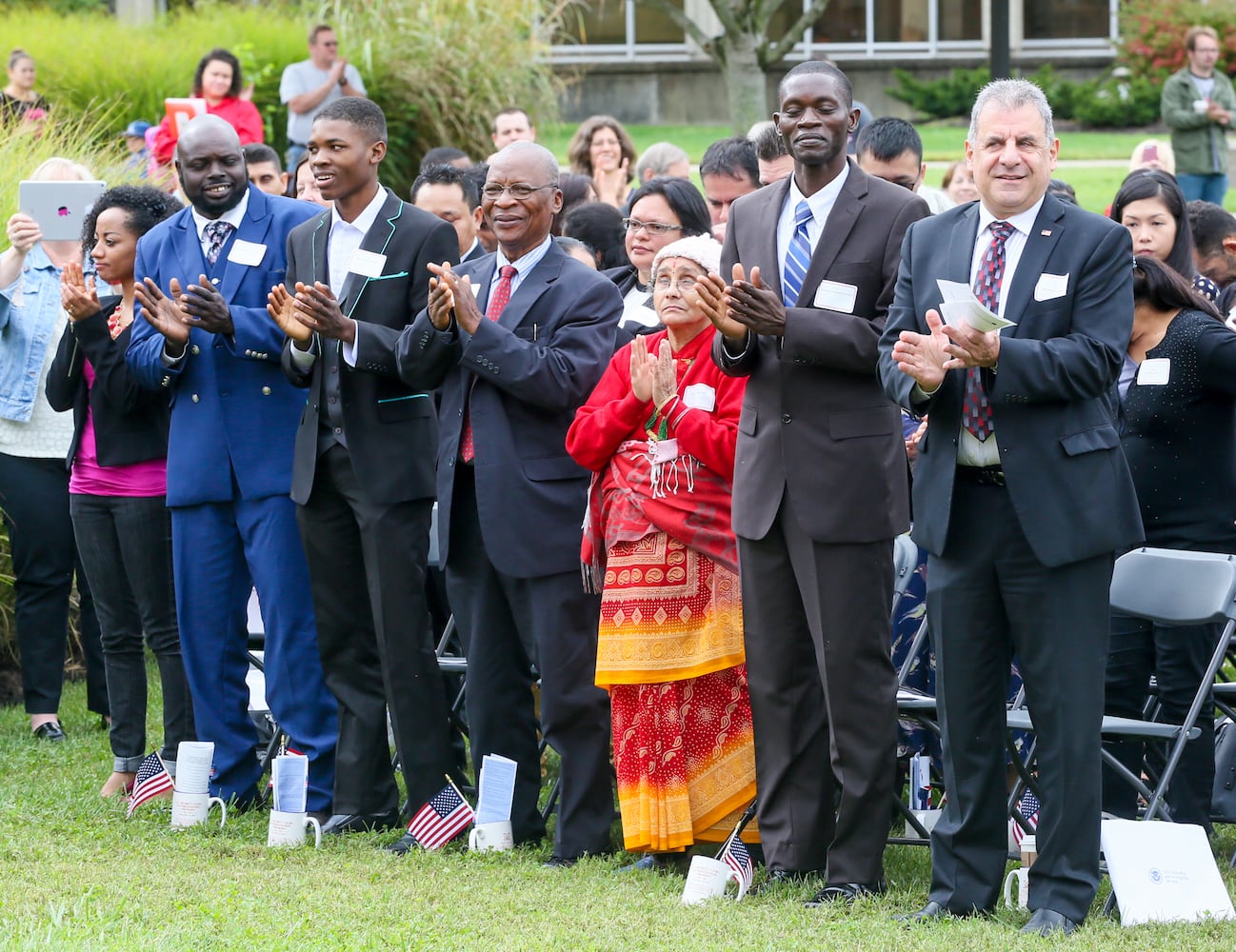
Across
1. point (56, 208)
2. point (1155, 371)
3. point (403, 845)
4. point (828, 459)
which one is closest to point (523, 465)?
point (828, 459)

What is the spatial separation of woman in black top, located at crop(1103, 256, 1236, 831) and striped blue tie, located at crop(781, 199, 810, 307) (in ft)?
4.59

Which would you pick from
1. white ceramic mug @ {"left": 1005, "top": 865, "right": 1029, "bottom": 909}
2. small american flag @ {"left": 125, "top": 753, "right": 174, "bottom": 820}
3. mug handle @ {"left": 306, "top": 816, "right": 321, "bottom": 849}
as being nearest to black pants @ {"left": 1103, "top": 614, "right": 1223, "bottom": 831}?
white ceramic mug @ {"left": 1005, "top": 865, "right": 1029, "bottom": 909}

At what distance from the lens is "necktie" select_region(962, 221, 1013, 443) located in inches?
193

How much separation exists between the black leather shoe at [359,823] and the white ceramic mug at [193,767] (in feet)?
1.61

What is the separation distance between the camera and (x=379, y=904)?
209 inches

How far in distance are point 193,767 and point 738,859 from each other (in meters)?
2.19

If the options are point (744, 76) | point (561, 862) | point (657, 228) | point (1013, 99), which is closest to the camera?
point (1013, 99)

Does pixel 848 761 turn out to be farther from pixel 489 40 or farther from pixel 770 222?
pixel 489 40

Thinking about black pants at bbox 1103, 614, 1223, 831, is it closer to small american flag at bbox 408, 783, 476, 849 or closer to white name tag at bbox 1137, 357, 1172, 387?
white name tag at bbox 1137, 357, 1172, 387

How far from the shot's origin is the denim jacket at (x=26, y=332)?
26.7 ft

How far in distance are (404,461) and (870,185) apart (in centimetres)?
198

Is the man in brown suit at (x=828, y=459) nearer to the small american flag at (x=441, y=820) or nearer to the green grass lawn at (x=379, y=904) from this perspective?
the green grass lawn at (x=379, y=904)

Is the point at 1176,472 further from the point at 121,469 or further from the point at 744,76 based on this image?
the point at 744,76

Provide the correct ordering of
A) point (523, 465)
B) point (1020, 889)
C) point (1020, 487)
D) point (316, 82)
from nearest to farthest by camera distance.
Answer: point (1020, 487)
point (1020, 889)
point (523, 465)
point (316, 82)
